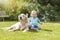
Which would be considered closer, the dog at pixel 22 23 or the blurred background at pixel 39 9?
the dog at pixel 22 23

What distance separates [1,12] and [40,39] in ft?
40.2

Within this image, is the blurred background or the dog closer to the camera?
the dog

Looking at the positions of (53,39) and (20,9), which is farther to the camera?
(20,9)

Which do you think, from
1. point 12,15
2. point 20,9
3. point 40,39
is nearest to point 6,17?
point 12,15

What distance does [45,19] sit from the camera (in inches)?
602

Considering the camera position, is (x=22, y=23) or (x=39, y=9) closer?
(x=22, y=23)

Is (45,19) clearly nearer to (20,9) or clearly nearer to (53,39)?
(20,9)

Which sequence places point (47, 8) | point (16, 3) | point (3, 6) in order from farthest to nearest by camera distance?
point (3, 6) < point (16, 3) < point (47, 8)

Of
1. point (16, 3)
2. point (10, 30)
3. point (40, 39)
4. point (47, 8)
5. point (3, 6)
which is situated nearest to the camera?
point (40, 39)

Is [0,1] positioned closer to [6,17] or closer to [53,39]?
[6,17]

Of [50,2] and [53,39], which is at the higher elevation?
[50,2]

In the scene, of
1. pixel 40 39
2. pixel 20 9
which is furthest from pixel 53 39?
pixel 20 9

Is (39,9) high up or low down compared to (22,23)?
up

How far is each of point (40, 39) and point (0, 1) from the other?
45.3ft
